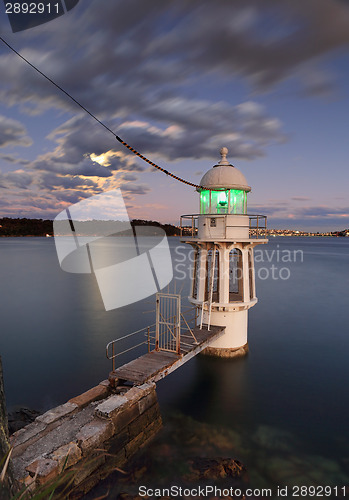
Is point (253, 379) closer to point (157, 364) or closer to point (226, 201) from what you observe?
point (157, 364)

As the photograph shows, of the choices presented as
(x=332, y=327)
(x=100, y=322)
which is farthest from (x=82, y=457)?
(x=332, y=327)

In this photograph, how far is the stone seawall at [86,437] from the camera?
675cm

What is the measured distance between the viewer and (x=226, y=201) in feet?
47.6

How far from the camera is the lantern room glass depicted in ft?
47.4

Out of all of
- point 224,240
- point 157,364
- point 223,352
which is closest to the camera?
point 157,364

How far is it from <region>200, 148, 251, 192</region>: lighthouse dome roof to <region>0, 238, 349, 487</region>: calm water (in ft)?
24.0

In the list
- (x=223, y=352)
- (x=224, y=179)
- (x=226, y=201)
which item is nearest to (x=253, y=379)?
(x=223, y=352)

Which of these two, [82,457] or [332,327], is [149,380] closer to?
[82,457]

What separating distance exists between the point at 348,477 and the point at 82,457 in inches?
278

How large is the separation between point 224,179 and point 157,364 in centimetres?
801

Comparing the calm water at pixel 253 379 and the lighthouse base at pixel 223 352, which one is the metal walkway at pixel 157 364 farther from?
the calm water at pixel 253 379

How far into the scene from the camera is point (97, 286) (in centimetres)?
4088

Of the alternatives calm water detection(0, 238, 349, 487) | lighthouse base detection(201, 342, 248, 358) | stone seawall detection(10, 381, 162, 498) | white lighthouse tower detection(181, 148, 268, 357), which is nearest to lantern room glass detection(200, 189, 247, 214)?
white lighthouse tower detection(181, 148, 268, 357)

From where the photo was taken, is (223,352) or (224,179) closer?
(224,179)
